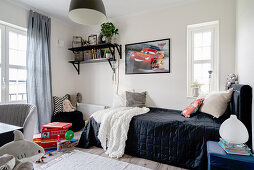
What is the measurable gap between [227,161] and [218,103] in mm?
895

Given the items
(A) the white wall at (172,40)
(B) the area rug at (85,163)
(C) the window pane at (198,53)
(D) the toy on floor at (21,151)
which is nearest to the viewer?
(D) the toy on floor at (21,151)

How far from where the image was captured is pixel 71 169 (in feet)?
5.72

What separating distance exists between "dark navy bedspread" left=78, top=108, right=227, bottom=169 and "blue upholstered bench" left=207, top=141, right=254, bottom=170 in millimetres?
345

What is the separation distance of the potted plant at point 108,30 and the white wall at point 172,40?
0.23 metres

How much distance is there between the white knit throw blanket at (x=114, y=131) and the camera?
6.77 ft

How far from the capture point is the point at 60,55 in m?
3.51

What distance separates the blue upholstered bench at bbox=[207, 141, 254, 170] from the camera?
1.15 m

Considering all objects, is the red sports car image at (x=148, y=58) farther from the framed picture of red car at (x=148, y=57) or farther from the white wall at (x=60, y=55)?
the white wall at (x=60, y=55)

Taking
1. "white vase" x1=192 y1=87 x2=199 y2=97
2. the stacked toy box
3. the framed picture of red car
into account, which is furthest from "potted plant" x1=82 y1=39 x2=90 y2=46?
"white vase" x1=192 y1=87 x2=199 y2=97

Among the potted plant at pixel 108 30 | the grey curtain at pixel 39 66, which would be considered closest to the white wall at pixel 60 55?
the grey curtain at pixel 39 66

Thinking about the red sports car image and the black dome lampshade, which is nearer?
the black dome lampshade

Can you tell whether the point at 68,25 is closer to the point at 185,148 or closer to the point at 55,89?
the point at 55,89

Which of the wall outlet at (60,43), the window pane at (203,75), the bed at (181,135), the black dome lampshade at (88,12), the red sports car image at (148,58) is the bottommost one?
the bed at (181,135)

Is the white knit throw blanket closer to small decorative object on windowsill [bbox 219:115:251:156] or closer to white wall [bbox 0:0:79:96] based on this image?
small decorative object on windowsill [bbox 219:115:251:156]
